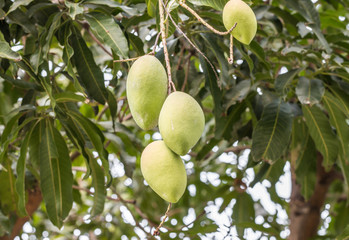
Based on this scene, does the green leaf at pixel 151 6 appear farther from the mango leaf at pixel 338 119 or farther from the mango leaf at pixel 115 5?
the mango leaf at pixel 338 119

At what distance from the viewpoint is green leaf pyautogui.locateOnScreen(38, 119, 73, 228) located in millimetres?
1360

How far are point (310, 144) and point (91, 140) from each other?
74cm

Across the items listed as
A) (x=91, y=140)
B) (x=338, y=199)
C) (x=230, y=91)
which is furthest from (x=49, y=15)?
(x=338, y=199)

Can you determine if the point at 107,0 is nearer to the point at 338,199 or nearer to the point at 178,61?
the point at 178,61

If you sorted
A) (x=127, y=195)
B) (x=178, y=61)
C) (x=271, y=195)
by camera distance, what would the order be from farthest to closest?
(x=127, y=195) → (x=271, y=195) → (x=178, y=61)

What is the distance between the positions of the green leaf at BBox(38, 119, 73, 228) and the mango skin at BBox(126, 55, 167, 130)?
2.30ft

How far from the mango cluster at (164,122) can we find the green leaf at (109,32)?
38 centimetres

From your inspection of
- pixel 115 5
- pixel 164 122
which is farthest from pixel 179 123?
pixel 115 5

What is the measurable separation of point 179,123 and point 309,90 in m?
0.81

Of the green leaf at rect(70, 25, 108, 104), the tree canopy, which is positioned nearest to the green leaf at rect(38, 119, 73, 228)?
the tree canopy

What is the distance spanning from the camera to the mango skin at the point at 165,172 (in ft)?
2.26

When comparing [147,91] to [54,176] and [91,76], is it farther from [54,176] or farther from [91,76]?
[54,176]

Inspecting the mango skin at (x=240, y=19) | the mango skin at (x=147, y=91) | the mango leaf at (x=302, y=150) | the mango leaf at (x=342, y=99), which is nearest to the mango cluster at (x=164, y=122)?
the mango skin at (x=147, y=91)

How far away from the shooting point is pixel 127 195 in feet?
9.53
